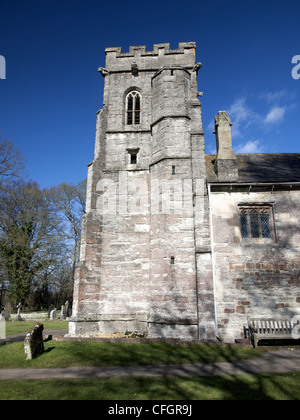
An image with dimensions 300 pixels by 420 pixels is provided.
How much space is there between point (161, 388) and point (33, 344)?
4.81 metres

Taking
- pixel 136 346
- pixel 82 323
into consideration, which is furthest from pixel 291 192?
pixel 82 323

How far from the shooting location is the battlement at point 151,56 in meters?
16.5

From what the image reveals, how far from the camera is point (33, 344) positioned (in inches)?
347

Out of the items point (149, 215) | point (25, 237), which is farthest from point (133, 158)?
point (25, 237)

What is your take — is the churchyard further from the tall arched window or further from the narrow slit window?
the tall arched window

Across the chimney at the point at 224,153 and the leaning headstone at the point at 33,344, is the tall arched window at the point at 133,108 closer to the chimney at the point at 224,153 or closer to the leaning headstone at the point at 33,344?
the chimney at the point at 224,153

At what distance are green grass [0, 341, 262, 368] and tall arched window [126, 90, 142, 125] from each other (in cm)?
1145

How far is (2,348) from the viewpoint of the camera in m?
10.1

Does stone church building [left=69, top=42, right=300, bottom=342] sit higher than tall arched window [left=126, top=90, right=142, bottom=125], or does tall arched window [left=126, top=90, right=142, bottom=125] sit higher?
tall arched window [left=126, top=90, right=142, bottom=125]

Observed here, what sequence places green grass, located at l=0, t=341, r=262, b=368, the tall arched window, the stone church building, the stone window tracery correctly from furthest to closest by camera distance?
the tall arched window
the stone window tracery
the stone church building
green grass, located at l=0, t=341, r=262, b=368

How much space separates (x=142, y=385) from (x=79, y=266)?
24.5ft

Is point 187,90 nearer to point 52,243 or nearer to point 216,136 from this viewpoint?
point 216,136

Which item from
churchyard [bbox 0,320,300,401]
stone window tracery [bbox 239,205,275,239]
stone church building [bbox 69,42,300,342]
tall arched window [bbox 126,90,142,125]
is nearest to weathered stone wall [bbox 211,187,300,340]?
stone church building [bbox 69,42,300,342]

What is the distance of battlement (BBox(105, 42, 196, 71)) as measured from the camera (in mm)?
16547
